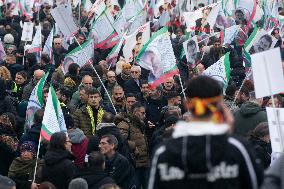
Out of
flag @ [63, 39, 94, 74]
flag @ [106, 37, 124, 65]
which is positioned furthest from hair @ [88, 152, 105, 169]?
flag @ [106, 37, 124, 65]

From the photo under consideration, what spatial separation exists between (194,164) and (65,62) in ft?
35.1

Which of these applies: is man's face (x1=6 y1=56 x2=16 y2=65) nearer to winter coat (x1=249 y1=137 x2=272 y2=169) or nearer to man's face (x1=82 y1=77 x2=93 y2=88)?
man's face (x1=82 y1=77 x2=93 y2=88)

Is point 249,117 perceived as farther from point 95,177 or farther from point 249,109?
point 95,177

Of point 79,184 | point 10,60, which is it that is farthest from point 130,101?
point 79,184

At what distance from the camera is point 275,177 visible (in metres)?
4.23

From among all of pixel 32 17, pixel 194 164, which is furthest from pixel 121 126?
pixel 32 17

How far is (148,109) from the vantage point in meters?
11.7

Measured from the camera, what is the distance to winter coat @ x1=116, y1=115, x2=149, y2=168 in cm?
1038

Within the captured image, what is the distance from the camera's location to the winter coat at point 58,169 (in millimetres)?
8156

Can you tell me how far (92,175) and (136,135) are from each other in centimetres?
265

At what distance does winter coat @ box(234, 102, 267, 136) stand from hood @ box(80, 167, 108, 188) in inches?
79.2

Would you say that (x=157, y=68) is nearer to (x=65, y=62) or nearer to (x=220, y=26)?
(x=65, y=62)

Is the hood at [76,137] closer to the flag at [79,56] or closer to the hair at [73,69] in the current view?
the hair at [73,69]

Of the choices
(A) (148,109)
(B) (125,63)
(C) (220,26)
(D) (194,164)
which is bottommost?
(D) (194,164)
